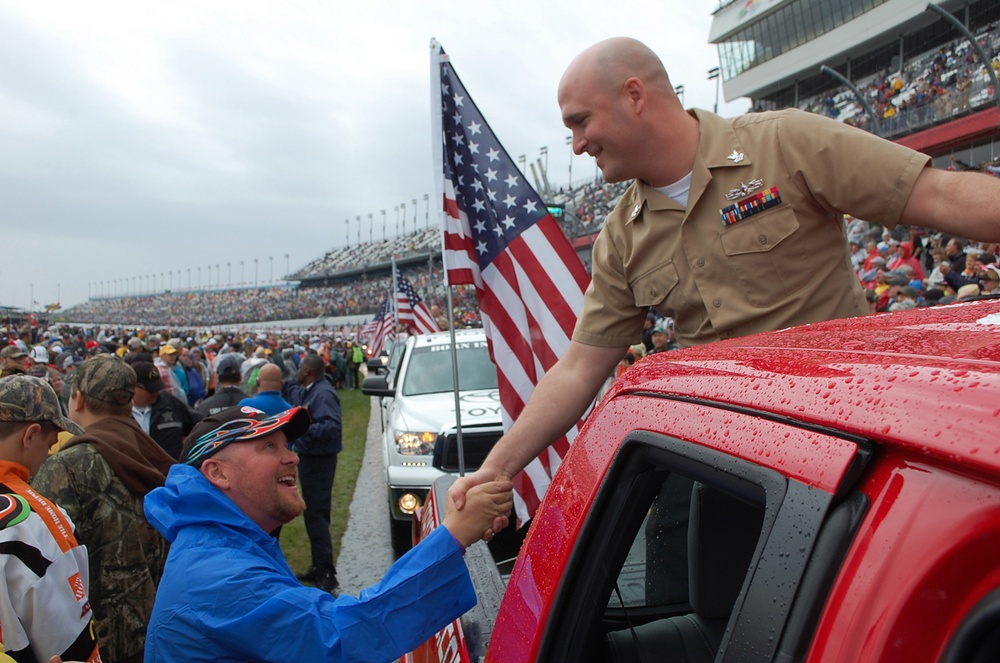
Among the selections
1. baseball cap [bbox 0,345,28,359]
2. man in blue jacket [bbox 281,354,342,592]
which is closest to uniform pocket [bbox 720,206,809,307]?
man in blue jacket [bbox 281,354,342,592]

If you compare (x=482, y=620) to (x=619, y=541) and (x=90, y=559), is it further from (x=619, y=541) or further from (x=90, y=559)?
(x=90, y=559)

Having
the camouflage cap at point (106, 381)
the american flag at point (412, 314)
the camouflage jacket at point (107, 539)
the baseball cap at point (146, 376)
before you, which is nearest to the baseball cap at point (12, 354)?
the baseball cap at point (146, 376)

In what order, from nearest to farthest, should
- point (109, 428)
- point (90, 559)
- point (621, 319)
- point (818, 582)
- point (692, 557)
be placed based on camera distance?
1. point (818, 582)
2. point (692, 557)
3. point (621, 319)
4. point (90, 559)
5. point (109, 428)

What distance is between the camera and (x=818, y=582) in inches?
32.3

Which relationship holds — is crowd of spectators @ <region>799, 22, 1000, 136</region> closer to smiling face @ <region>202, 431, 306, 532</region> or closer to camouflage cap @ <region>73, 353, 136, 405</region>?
camouflage cap @ <region>73, 353, 136, 405</region>

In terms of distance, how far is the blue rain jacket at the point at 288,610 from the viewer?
1.71m

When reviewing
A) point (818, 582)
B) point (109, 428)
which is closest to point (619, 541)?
point (818, 582)

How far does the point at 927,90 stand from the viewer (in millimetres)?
30281

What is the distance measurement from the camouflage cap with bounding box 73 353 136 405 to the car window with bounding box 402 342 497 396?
3850 mm

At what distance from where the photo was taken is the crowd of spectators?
84.2 ft

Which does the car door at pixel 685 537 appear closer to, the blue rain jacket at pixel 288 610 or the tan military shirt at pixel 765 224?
the blue rain jacket at pixel 288 610

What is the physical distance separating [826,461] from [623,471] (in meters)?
0.55

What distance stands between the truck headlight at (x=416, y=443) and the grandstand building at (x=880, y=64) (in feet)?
64.6

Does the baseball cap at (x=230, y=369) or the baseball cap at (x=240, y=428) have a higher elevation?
the baseball cap at (x=240, y=428)
